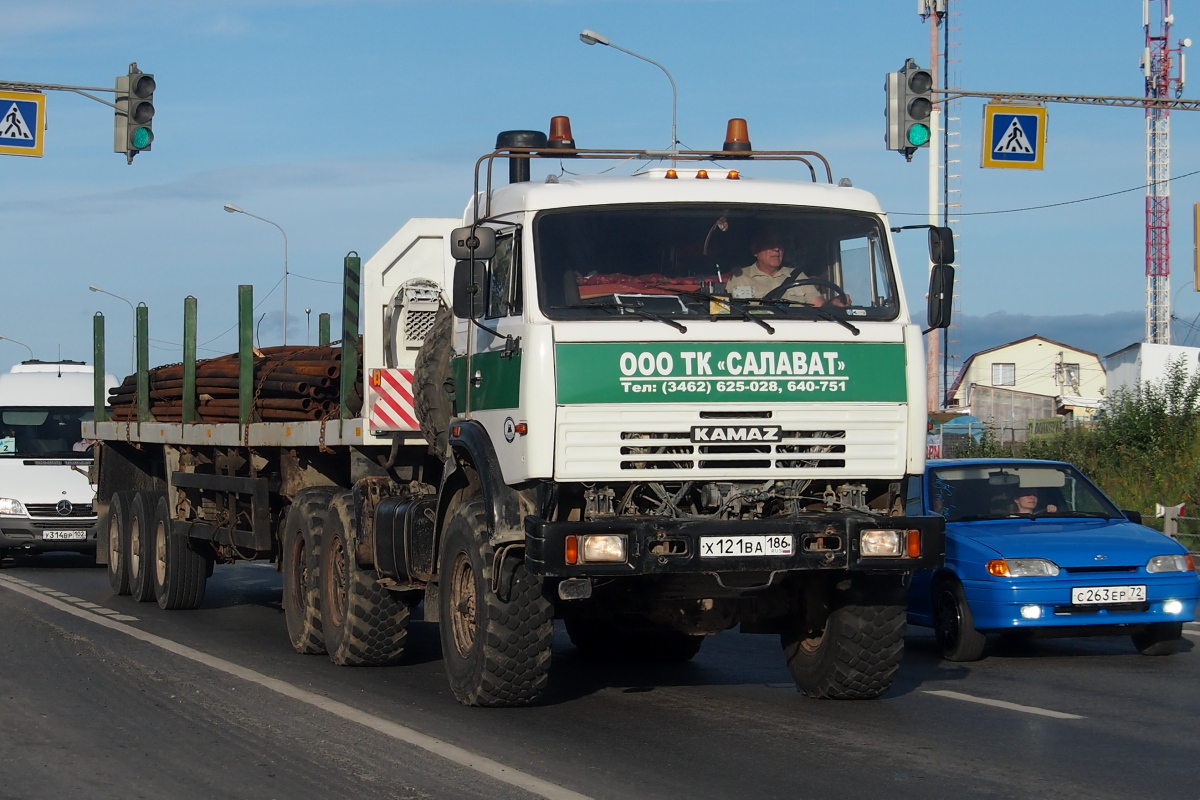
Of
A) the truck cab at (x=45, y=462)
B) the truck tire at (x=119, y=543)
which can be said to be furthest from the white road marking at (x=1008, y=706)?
the truck cab at (x=45, y=462)

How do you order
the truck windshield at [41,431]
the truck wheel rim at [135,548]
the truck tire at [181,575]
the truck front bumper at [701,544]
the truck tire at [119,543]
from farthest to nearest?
1. the truck windshield at [41,431]
2. the truck tire at [119,543]
3. the truck wheel rim at [135,548]
4. the truck tire at [181,575]
5. the truck front bumper at [701,544]

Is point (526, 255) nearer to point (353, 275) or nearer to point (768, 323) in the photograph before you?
point (768, 323)

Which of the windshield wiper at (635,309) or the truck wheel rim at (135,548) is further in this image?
the truck wheel rim at (135,548)

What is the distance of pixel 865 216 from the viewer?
29.6 feet

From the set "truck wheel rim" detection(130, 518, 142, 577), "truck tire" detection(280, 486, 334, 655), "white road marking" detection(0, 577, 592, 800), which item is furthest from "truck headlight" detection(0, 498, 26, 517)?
"truck tire" detection(280, 486, 334, 655)

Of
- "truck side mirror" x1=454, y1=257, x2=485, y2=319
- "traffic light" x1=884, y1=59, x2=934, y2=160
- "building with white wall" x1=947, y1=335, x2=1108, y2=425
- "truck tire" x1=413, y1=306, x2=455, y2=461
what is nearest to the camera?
"truck side mirror" x1=454, y1=257, x2=485, y2=319

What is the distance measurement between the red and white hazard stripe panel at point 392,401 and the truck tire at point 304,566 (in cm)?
114

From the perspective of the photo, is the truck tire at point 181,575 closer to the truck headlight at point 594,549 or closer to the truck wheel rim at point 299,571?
the truck wheel rim at point 299,571

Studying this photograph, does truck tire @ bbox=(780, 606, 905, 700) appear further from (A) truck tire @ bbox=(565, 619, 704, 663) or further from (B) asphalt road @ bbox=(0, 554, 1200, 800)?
(A) truck tire @ bbox=(565, 619, 704, 663)

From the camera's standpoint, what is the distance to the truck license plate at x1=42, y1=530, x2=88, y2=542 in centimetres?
2141

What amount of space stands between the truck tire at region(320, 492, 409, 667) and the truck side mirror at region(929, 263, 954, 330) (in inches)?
165

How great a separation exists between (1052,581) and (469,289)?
4.51m

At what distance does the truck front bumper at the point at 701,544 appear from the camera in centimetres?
806

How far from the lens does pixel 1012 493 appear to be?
12.3 meters
